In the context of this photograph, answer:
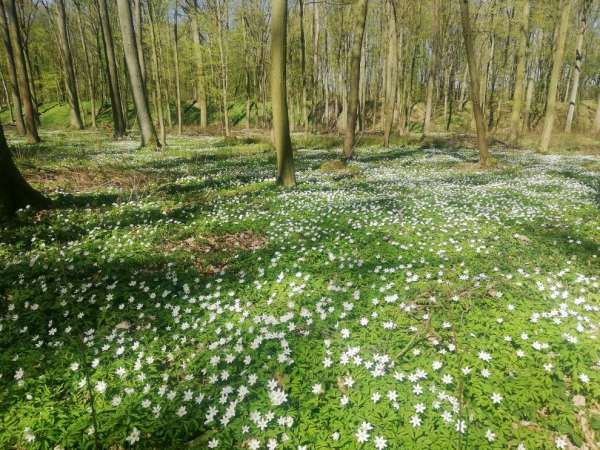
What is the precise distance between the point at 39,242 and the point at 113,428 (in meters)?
5.77

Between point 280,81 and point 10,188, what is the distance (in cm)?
814

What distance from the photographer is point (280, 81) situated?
36.6ft

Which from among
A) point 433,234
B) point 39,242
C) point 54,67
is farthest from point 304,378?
point 54,67

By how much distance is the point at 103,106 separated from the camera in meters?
51.8

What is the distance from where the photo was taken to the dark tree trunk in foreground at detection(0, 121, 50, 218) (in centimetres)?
763

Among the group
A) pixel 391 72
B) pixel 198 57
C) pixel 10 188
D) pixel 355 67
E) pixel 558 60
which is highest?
pixel 198 57

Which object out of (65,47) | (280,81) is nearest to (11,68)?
(65,47)

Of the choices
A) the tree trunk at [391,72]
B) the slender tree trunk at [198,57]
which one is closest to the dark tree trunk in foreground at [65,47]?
the slender tree trunk at [198,57]

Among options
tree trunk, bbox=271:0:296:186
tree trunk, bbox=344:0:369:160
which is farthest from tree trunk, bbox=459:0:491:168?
tree trunk, bbox=271:0:296:186

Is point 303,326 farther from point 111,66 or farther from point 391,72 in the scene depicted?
point 111,66

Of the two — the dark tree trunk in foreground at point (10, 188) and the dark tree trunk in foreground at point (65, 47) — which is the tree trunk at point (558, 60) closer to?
the dark tree trunk in foreground at point (10, 188)

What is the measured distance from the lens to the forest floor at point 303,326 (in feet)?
11.2

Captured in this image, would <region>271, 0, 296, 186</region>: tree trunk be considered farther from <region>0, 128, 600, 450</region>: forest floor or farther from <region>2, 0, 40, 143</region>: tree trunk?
<region>2, 0, 40, 143</region>: tree trunk

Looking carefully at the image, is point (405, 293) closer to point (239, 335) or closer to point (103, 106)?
point (239, 335)
